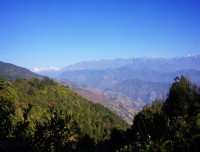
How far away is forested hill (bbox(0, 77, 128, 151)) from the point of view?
17638mm

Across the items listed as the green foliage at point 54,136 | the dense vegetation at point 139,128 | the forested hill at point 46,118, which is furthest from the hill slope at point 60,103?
the green foliage at point 54,136

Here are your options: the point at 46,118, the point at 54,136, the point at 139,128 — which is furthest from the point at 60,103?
the point at 54,136

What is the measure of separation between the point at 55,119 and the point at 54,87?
533 ft

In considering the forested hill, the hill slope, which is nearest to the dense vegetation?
the forested hill

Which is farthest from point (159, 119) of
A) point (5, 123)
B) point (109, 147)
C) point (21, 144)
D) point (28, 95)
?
point (28, 95)

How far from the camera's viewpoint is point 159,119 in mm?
39562

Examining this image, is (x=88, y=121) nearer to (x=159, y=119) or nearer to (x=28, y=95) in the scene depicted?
(x=28, y=95)

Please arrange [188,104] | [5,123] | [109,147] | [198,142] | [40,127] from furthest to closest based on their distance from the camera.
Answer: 1. [109,147]
2. [188,104]
3. [5,123]
4. [40,127]
5. [198,142]

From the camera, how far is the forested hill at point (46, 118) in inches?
694

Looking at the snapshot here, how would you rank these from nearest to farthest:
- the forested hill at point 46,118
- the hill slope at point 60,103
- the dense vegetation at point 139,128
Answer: the dense vegetation at point 139,128
the forested hill at point 46,118
the hill slope at point 60,103

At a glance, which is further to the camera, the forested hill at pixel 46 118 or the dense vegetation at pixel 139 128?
the forested hill at pixel 46 118

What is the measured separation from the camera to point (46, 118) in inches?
780

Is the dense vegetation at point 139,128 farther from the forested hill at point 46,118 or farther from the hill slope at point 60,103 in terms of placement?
the hill slope at point 60,103

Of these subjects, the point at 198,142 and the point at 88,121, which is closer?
the point at 198,142
